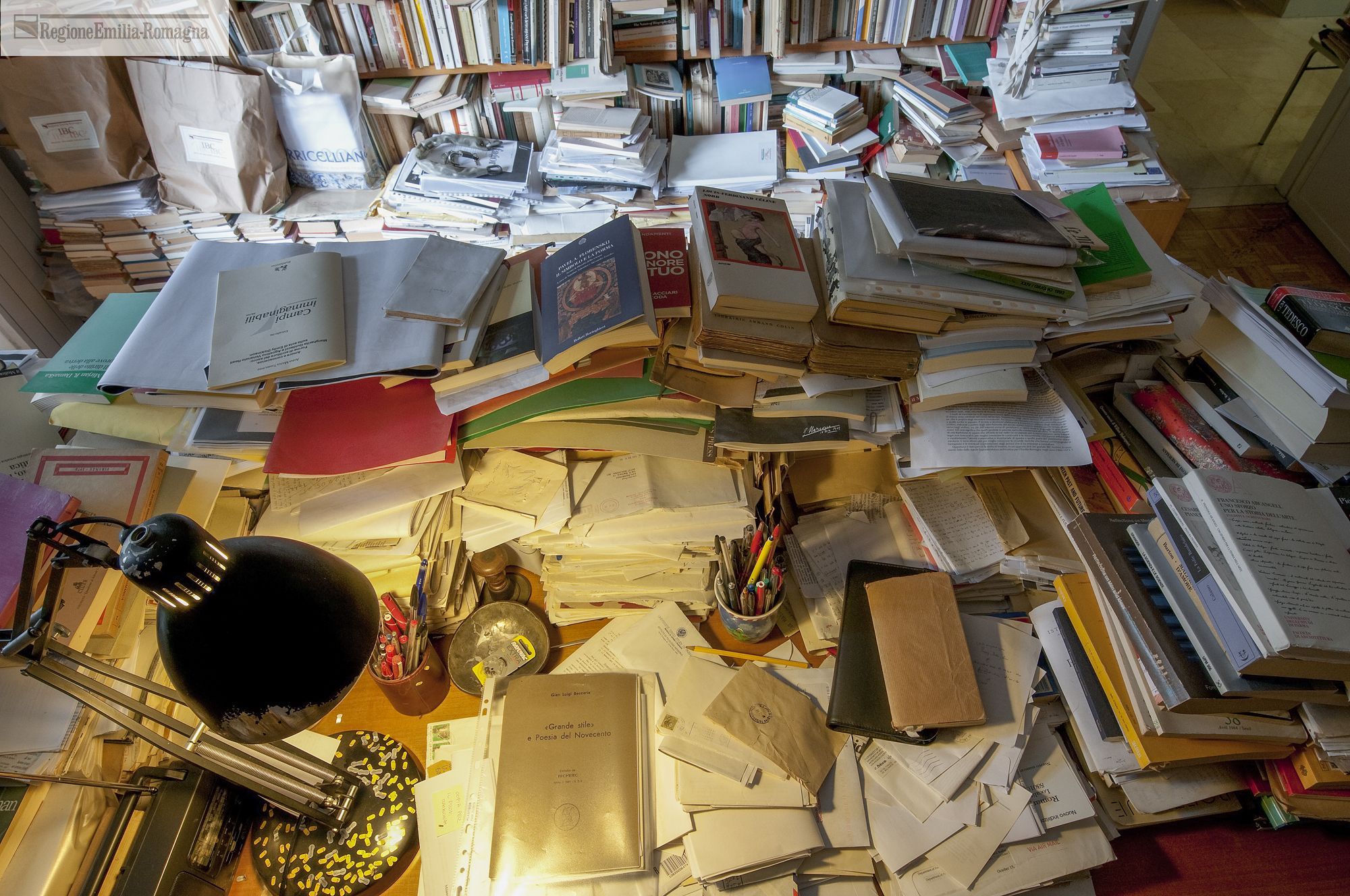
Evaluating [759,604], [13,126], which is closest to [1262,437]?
[759,604]

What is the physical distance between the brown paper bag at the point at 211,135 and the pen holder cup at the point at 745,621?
1.83 meters

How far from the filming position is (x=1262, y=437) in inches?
42.3

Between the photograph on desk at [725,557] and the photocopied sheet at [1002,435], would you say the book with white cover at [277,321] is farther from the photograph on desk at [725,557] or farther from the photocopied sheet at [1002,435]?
the photocopied sheet at [1002,435]

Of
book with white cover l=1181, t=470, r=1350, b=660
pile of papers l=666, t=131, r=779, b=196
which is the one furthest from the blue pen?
pile of papers l=666, t=131, r=779, b=196

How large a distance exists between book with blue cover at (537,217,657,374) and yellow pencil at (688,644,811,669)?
0.50 metres

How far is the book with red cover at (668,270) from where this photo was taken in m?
0.98

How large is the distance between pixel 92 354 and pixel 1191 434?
1636 mm

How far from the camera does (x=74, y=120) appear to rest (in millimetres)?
1874

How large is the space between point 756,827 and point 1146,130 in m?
2.07

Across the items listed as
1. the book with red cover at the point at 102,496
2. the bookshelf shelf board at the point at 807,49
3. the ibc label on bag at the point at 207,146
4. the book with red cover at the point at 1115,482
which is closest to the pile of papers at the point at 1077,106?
the bookshelf shelf board at the point at 807,49

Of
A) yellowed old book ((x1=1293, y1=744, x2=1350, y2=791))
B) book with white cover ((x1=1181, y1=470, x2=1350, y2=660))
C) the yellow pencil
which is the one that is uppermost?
book with white cover ((x1=1181, y1=470, x2=1350, y2=660))

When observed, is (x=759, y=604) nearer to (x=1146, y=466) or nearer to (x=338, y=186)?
(x=1146, y=466)

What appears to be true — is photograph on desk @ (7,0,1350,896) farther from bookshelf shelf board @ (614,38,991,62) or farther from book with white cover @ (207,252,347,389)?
bookshelf shelf board @ (614,38,991,62)

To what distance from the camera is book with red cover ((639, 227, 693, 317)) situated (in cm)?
98
